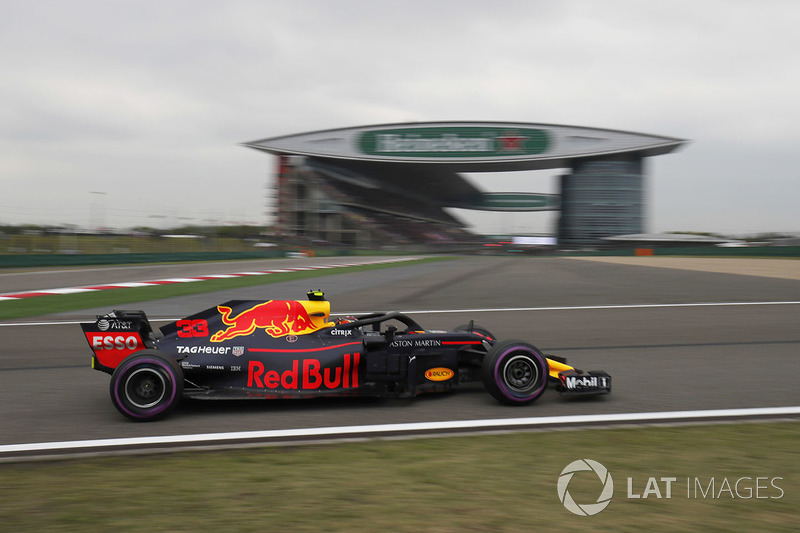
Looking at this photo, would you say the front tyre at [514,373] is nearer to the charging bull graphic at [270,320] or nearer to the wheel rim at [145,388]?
the charging bull graphic at [270,320]

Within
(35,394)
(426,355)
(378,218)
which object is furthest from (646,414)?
(378,218)

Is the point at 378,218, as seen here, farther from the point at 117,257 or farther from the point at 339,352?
the point at 339,352

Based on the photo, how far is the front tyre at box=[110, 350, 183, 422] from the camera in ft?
13.9

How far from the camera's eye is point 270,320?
4.77 m

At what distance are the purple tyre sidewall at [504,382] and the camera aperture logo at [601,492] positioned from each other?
1197 mm

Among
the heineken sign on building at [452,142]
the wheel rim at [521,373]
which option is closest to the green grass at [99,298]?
the wheel rim at [521,373]

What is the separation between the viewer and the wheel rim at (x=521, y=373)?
468 cm

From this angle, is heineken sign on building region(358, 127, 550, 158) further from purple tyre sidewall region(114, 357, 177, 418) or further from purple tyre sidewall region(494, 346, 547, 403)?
purple tyre sidewall region(114, 357, 177, 418)

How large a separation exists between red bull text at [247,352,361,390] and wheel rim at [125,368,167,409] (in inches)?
24.3

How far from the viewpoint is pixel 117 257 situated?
27.7 metres

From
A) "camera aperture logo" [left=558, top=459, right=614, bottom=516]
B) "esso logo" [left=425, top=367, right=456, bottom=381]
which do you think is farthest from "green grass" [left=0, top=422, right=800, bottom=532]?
"esso logo" [left=425, top=367, right=456, bottom=381]

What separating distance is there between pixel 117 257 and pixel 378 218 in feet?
131

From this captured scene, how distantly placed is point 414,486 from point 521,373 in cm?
188

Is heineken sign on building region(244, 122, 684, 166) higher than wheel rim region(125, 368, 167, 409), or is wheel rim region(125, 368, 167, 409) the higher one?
heineken sign on building region(244, 122, 684, 166)
